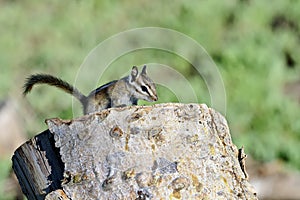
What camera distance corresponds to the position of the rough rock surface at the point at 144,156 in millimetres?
2449

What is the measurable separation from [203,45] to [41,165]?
22.9 ft

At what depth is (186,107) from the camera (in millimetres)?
2578

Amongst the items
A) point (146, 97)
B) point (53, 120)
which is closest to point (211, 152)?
point (53, 120)

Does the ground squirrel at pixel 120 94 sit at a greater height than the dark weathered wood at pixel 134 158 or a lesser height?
greater

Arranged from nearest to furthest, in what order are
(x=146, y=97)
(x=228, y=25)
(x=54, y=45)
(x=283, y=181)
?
(x=146, y=97) < (x=283, y=181) < (x=54, y=45) < (x=228, y=25)

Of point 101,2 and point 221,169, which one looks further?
point 101,2

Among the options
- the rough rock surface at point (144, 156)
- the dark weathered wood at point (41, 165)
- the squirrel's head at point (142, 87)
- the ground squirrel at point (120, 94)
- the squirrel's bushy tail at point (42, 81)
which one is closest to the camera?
the rough rock surface at point (144, 156)

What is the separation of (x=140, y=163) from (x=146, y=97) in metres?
1.94

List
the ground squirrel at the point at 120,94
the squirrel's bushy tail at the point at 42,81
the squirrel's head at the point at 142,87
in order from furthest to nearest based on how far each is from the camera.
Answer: the squirrel's head at the point at 142,87
the ground squirrel at the point at 120,94
the squirrel's bushy tail at the point at 42,81

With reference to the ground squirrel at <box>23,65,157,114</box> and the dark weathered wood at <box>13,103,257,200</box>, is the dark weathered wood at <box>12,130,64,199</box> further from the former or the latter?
the ground squirrel at <box>23,65,157,114</box>

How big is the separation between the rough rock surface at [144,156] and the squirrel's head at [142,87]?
5.83 ft

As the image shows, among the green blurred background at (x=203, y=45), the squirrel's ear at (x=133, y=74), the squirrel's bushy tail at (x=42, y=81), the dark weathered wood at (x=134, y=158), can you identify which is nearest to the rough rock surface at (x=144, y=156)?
the dark weathered wood at (x=134, y=158)

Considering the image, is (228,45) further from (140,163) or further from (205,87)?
(140,163)

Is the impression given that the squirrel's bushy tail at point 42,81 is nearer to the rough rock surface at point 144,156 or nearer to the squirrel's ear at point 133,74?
the squirrel's ear at point 133,74
